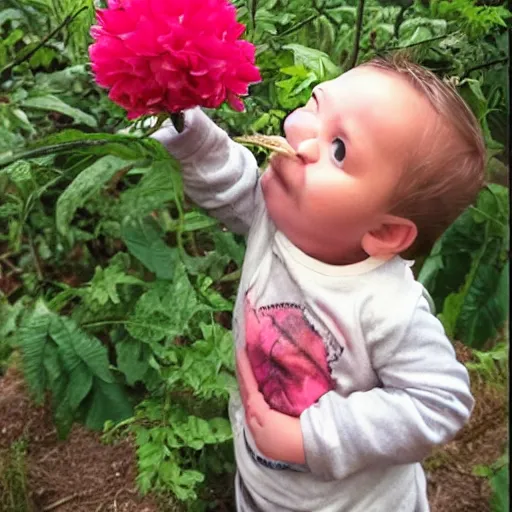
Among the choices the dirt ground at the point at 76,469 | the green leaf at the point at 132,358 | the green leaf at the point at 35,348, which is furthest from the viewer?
the dirt ground at the point at 76,469

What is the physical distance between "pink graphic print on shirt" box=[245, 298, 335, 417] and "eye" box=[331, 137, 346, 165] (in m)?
0.16

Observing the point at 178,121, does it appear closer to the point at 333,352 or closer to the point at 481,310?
the point at 333,352

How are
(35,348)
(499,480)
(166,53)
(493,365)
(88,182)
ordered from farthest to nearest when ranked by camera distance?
(493,365)
(499,480)
(35,348)
(88,182)
(166,53)

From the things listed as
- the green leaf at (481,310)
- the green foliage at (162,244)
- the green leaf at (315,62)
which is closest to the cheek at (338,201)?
the green foliage at (162,244)

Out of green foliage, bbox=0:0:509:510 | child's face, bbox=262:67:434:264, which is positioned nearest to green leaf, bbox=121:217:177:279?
green foliage, bbox=0:0:509:510

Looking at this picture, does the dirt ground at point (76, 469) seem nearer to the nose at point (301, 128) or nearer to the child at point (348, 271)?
the child at point (348, 271)

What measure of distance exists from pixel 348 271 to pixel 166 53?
27 cm

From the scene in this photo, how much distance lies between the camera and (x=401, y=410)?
0.79 m

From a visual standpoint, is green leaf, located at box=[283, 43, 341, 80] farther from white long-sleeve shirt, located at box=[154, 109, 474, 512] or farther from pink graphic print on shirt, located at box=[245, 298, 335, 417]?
pink graphic print on shirt, located at box=[245, 298, 335, 417]

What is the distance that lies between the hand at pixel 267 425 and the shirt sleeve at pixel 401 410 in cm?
2

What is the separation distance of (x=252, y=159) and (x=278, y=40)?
0.42 metres

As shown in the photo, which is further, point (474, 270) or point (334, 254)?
point (474, 270)

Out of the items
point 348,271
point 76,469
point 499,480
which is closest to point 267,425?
point 348,271

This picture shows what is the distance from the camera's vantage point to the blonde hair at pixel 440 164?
0.75 metres
